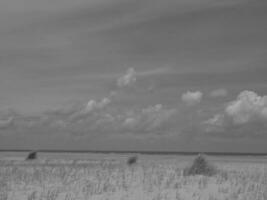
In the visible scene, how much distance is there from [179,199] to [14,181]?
855 cm

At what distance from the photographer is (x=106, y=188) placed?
1684 cm

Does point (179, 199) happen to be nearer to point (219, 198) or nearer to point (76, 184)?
point (219, 198)

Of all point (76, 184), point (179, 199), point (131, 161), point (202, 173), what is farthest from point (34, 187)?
point (131, 161)

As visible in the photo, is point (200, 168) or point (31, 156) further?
point (31, 156)

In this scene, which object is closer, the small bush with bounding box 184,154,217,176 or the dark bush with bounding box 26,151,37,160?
the small bush with bounding box 184,154,217,176

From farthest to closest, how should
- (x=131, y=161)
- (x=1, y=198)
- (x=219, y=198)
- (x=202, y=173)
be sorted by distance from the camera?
(x=131, y=161) → (x=202, y=173) → (x=219, y=198) → (x=1, y=198)

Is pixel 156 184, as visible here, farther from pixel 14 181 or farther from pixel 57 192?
pixel 14 181

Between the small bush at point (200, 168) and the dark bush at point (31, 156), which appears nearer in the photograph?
the small bush at point (200, 168)

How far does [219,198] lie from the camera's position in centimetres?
1485

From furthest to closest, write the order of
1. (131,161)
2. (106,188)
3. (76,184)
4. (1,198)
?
1. (131,161)
2. (76,184)
3. (106,188)
4. (1,198)

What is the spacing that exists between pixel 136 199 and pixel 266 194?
16.8 feet

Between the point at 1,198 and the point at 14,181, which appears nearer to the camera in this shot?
the point at 1,198

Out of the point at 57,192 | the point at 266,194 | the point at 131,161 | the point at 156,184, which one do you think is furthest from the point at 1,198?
the point at 131,161

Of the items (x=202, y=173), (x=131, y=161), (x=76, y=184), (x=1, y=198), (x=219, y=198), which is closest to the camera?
(x=1, y=198)
